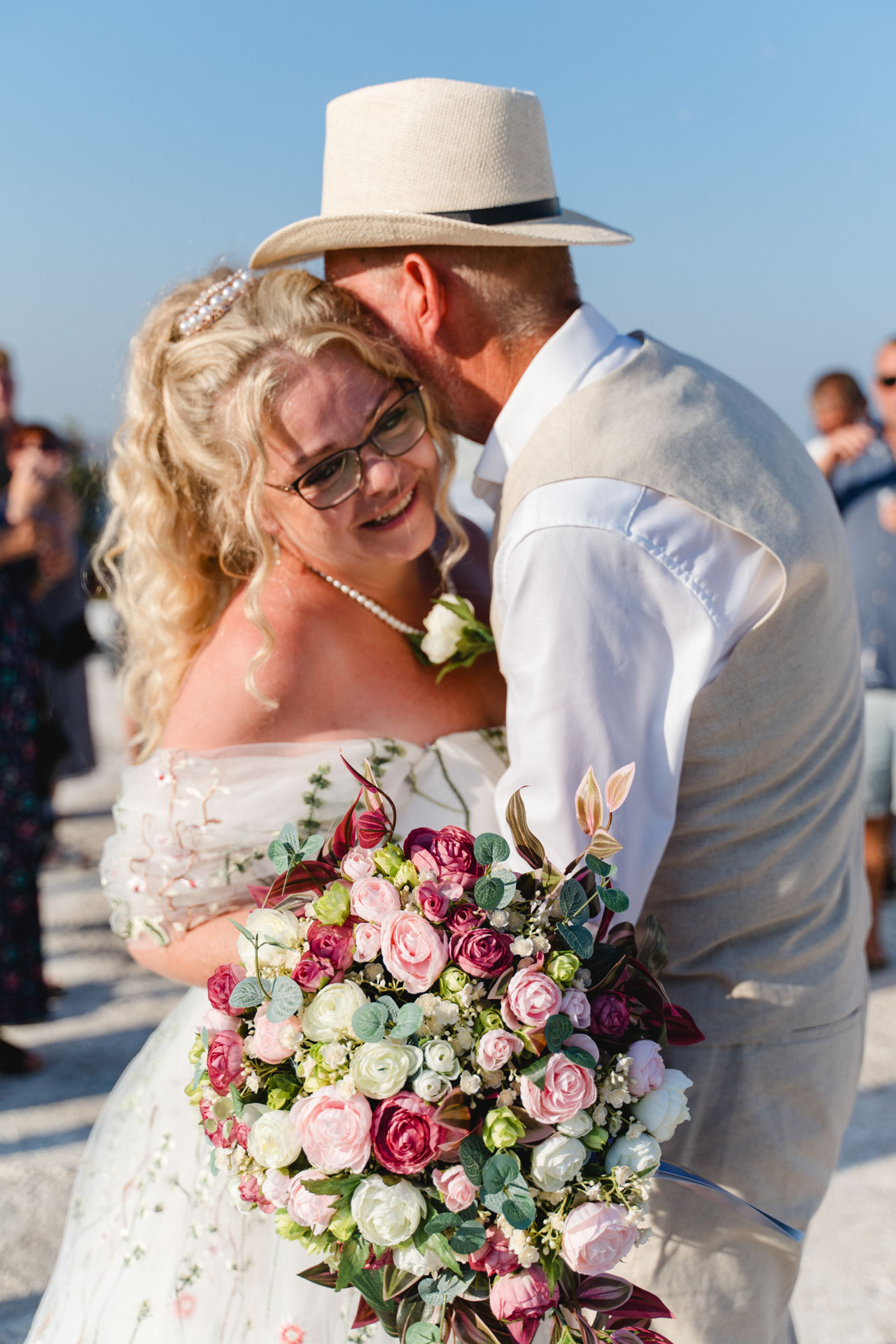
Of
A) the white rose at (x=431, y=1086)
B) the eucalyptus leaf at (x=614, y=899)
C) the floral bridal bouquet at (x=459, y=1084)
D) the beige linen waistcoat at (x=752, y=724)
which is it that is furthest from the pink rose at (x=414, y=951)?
the beige linen waistcoat at (x=752, y=724)

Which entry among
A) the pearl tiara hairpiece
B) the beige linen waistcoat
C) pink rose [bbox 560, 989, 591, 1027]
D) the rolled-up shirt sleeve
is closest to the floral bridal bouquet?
pink rose [bbox 560, 989, 591, 1027]

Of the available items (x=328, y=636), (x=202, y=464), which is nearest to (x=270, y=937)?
(x=328, y=636)

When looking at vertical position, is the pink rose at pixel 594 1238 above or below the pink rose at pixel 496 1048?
below

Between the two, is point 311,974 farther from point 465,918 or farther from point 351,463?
point 351,463

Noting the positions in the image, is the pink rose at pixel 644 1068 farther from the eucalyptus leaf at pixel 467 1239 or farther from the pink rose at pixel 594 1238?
the eucalyptus leaf at pixel 467 1239

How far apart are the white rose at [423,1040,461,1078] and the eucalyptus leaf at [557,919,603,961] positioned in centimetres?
20

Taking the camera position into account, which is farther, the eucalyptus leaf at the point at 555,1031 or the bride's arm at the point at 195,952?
the bride's arm at the point at 195,952

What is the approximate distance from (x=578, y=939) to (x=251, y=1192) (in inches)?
24.0

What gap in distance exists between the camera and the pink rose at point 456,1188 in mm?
1311

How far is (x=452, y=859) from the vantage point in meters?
1.41

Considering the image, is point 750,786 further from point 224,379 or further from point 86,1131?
point 86,1131

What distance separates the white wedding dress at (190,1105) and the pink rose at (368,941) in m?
0.71

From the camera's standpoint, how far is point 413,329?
203 centimetres

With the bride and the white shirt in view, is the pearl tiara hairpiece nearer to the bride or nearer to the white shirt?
the bride
